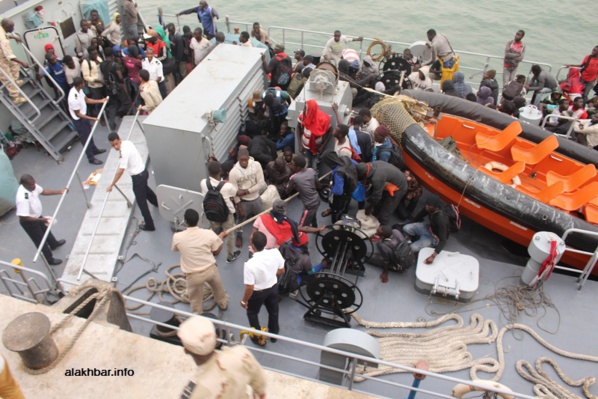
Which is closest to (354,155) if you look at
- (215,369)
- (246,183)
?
(246,183)

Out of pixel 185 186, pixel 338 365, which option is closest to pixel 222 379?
pixel 338 365

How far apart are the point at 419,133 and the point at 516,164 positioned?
1.56m

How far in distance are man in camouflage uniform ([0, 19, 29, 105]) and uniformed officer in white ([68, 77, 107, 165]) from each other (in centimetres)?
98

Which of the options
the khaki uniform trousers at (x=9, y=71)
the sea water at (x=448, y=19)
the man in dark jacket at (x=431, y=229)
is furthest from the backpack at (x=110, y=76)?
the sea water at (x=448, y=19)

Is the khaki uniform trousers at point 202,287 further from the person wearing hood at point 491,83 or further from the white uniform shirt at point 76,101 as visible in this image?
the person wearing hood at point 491,83

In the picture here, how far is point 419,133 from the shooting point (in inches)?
290

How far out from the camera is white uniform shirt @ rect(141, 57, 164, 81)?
876 centimetres

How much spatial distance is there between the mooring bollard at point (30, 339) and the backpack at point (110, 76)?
20.0 ft

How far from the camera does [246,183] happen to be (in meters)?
6.41

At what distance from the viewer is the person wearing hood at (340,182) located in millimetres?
6449

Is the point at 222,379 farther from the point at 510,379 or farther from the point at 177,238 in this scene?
the point at 510,379

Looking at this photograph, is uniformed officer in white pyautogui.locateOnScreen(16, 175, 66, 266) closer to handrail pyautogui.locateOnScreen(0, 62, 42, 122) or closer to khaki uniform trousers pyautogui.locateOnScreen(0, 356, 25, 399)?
handrail pyautogui.locateOnScreen(0, 62, 42, 122)

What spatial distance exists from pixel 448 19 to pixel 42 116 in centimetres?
1735

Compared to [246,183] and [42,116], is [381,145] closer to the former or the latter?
[246,183]
